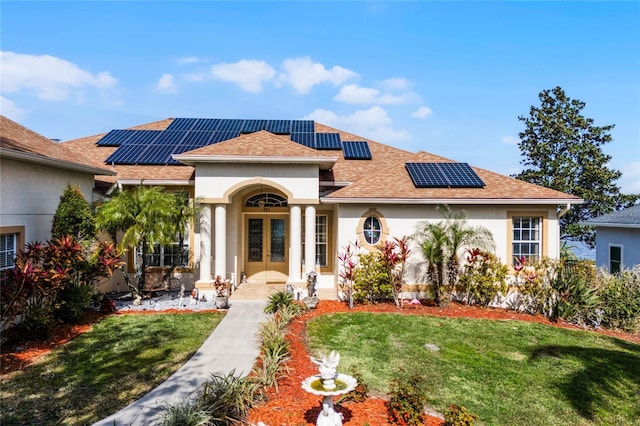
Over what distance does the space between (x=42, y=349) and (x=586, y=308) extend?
53.6ft

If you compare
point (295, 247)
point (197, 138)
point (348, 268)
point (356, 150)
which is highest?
point (197, 138)

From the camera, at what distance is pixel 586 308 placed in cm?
1173

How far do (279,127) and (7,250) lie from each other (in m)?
13.3

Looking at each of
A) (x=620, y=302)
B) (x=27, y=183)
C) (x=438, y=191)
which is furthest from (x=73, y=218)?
(x=620, y=302)

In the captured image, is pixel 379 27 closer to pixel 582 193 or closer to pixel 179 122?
pixel 179 122

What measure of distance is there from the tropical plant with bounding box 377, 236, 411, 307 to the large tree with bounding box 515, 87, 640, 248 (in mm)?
20020

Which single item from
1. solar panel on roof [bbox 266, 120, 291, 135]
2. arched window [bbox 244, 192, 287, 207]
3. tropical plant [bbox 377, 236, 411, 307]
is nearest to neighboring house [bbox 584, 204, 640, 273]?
tropical plant [bbox 377, 236, 411, 307]

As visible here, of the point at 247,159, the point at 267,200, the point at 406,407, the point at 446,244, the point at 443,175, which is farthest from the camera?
the point at 267,200

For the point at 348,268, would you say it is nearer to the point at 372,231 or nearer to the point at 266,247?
the point at 372,231

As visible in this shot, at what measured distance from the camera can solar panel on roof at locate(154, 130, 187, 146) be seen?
1708 centimetres

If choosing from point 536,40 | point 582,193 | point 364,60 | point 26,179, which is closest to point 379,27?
point 364,60

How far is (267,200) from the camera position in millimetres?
15664

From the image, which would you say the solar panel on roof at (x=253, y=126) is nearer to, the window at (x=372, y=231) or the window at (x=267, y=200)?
the window at (x=267, y=200)

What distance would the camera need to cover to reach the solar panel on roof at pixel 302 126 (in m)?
19.4
